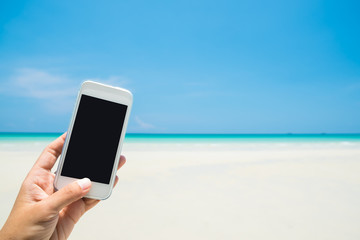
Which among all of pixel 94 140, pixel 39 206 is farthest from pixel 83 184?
pixel 94 140

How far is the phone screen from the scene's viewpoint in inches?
67.1

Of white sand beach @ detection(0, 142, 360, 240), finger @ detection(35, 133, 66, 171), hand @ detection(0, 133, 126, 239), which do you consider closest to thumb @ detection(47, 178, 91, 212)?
hand @ detection(0, 133, 126, 239)

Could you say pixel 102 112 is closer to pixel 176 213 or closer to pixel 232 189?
pixel 176 213

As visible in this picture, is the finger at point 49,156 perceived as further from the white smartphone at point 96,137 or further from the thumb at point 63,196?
the thumb at point 63,196

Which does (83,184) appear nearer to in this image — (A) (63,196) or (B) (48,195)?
(A) (63,196)

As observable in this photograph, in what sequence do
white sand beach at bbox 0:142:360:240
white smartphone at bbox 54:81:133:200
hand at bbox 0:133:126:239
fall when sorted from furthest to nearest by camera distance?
white sand beach at bbox 0:142:360:240
white smartphone at bbox 54:81:133:200
hand at bbox 0:133:126:239

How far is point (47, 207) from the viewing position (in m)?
1.32

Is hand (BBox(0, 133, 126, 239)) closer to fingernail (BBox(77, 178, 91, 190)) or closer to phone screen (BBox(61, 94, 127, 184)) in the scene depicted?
fingernail (BBox(77, 178, 91, 190))

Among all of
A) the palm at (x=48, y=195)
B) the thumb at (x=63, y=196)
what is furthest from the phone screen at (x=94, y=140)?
the thumb at (x=63, y=196)

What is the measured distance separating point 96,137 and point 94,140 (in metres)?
0.03

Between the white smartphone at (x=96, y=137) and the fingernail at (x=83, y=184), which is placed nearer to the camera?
the fingernail at (x=83, y=184)

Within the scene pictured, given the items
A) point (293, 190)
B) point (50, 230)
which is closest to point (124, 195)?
point (50, 230)

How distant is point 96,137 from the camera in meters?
1.78

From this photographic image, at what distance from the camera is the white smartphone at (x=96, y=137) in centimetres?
169
